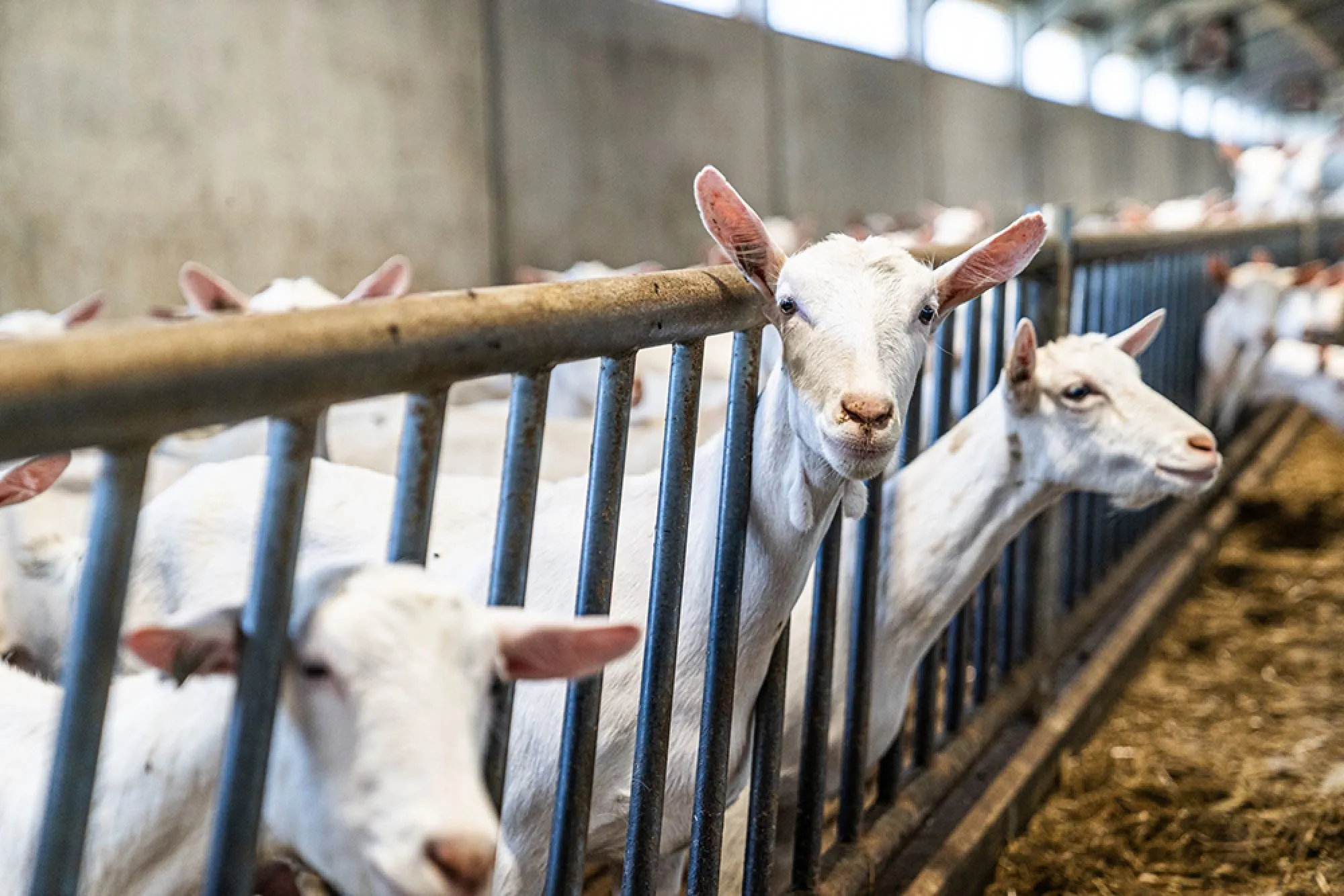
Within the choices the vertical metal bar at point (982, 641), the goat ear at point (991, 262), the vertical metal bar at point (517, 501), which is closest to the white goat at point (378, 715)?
the vertical metal bar at point (517, 501)

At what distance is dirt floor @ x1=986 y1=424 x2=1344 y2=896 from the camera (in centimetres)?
277

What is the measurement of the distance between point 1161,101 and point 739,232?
2400 centimetres

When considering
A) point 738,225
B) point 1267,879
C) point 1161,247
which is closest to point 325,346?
point 738,225

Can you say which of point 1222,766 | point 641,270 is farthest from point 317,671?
point 641,270

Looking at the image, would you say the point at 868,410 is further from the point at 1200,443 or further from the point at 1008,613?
the point at 1008,613

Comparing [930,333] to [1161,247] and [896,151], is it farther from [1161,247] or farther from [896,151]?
[896,151]

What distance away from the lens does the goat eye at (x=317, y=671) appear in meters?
1.12

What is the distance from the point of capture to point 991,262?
1.97 meters

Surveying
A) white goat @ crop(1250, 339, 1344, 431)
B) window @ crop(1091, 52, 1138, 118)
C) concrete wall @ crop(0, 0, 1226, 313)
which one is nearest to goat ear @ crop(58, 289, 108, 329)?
concrete wall @ crop(0, 0, 1226, 313)

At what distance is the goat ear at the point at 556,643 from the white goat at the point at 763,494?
0.58 metres

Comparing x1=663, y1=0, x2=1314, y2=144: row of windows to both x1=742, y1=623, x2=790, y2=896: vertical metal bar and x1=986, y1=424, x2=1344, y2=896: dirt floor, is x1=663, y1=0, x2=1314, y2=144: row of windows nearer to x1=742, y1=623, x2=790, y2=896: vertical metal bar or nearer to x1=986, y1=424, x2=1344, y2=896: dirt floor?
x1=986, y1=424, x2=1344, y2=896: dirt floor

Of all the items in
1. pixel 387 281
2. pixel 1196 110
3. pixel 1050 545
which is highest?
pixel 1196 110

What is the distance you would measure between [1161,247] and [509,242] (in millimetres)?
4739

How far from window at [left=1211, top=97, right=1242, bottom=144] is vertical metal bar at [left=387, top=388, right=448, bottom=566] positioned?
2877cm
